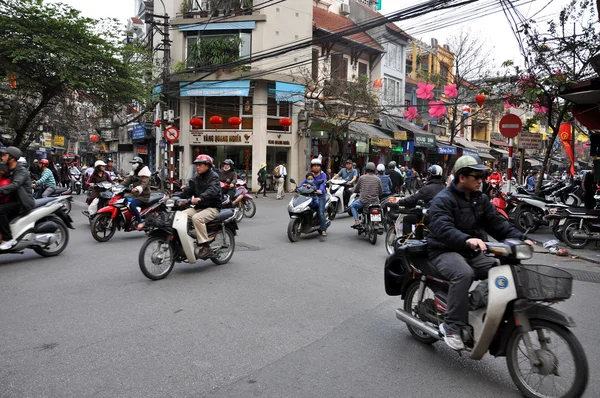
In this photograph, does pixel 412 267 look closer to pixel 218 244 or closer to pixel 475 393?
pixel 475 393

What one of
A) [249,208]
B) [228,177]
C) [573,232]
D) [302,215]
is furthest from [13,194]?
[573,232]

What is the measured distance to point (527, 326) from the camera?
3.10m

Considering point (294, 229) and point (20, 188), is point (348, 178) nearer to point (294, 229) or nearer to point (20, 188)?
point (294, 229)

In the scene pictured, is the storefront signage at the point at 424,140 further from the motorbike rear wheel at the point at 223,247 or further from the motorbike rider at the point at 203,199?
the motorbike rider at the point at 203,199

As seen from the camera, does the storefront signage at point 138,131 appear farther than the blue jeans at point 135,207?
Yes

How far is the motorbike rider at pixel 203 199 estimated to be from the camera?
21.7ft

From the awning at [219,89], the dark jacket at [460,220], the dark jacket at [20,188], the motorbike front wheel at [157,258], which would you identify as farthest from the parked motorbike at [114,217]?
the awning at [219,89]

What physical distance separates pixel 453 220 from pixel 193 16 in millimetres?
24755

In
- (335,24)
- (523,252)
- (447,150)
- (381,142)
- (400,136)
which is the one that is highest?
(335,24)

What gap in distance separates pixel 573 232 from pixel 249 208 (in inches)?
327

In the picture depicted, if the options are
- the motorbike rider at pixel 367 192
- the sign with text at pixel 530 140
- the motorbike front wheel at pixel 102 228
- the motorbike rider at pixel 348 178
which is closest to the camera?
the motorbike front wheel at pixel 102 228

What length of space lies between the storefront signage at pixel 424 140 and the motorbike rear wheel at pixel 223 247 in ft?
82.3

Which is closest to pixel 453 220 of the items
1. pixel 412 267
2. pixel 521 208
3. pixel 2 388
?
pixel 412 267

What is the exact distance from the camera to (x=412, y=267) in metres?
4.16
